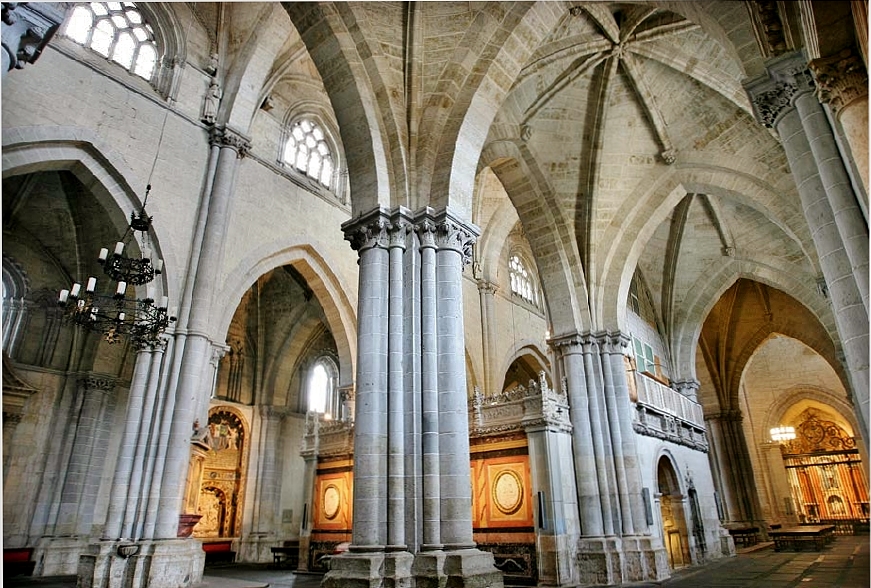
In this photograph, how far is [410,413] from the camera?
7055 millimetres

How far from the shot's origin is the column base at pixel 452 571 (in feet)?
20.1

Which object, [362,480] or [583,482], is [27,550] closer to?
[362,480]

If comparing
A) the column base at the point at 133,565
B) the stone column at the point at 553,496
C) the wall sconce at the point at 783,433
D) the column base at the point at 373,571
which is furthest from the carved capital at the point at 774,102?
the wall sconce at the point at 783,433

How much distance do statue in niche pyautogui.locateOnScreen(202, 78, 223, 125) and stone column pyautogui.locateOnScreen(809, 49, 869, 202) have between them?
12.6 meters

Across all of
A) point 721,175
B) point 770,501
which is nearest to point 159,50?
point 721,175

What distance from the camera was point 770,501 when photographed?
89.0ft

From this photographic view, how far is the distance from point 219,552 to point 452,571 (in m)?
15.5

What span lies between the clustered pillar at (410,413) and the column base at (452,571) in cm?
1

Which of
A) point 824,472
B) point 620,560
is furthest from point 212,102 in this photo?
point 824,472

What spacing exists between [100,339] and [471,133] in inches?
512

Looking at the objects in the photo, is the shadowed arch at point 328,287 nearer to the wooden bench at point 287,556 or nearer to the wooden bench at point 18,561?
the wooden bench at point 287,556

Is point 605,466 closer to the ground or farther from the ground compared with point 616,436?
closer to the ground

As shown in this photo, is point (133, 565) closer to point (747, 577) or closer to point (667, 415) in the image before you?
point (747, 577)

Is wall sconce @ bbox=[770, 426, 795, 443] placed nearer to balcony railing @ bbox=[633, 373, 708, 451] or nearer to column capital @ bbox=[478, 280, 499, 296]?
balcony railing @ bbox=[633, 373, 708, 451]
